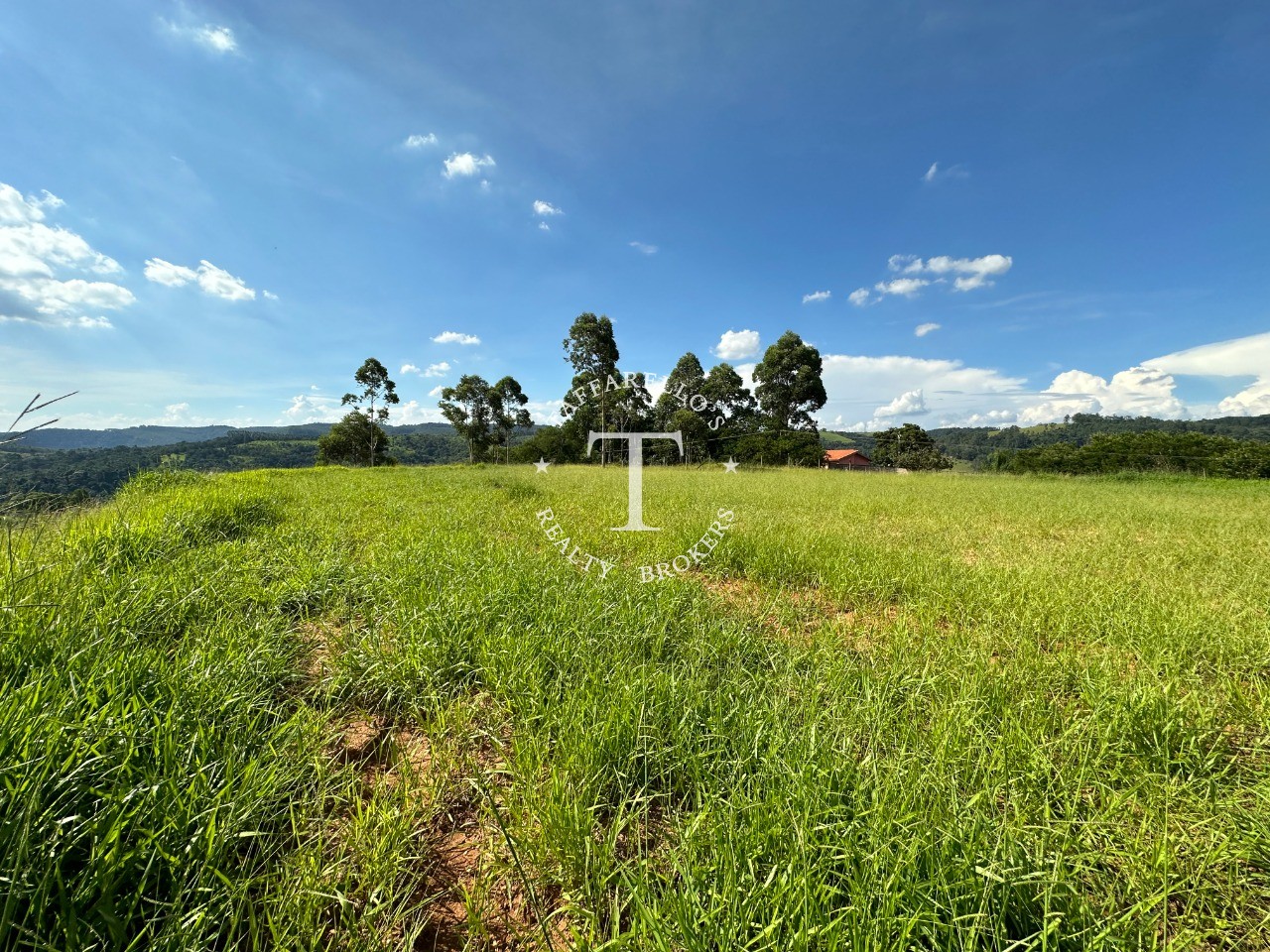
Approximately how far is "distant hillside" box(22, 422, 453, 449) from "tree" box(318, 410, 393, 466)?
5.55m

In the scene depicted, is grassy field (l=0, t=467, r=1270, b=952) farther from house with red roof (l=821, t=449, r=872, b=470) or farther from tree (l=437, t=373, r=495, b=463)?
house with red roof (l=821, t=449, r=872, b=470)

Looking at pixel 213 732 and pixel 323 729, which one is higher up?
pixel 213 732

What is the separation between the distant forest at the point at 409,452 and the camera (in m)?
1.86

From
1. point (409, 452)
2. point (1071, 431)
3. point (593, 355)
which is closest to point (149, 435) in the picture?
point (409, 452)

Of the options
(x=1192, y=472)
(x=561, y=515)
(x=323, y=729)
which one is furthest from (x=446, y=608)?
(x=1192, y=472)

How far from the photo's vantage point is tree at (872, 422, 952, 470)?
3641cm

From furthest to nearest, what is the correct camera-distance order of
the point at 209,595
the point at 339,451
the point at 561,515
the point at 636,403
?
the point at 339,451, the point at 636,403, the point at 561,515, the point at 209,595

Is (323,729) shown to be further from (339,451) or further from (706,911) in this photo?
(339,451)

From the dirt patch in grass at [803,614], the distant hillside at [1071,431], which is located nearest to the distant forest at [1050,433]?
the distant hillside at [1071,431]

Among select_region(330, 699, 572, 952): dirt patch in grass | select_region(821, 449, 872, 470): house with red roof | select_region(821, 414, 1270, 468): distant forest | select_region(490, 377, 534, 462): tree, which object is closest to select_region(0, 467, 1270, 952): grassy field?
select_region(330, 699, 572, 952): dirt patch in grass

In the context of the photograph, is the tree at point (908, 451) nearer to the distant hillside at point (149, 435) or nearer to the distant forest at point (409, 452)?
the distant forest at point (409, 452)

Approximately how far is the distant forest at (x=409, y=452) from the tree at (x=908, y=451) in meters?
3.46

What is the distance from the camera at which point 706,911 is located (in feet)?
3.40

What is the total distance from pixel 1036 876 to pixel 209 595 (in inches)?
151
